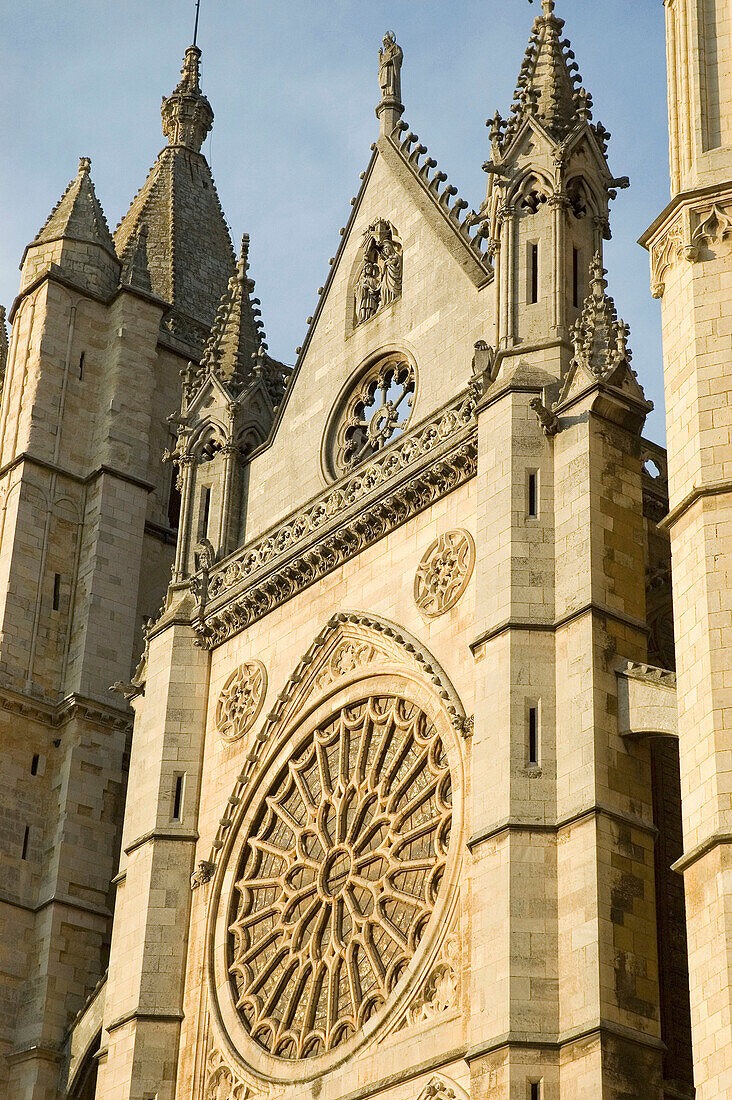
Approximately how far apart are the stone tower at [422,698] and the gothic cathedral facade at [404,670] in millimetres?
44

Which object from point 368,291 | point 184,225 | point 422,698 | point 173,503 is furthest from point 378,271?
point 184,225

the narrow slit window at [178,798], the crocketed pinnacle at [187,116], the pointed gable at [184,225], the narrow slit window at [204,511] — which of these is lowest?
the narrow slit window at [178,798]

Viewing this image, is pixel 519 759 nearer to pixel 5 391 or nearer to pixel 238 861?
pixel 238 861

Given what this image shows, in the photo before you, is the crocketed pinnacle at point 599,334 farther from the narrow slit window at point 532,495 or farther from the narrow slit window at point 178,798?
the narrow slit window at point 178,798

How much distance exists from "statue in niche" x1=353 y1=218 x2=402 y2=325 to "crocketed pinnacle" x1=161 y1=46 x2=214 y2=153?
41.4 feet

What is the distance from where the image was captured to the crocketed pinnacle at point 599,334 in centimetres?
2098

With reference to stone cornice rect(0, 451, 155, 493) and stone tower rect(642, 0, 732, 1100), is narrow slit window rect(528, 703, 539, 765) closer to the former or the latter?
stone tower rect(642, 0, 732, 1100)

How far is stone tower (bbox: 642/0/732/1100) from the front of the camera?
15.6 m

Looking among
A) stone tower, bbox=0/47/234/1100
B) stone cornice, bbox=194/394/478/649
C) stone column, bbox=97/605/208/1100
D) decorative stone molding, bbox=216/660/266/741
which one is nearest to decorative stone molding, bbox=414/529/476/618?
stone cornice, bbox=194/394/478/649

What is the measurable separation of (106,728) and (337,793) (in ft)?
23.6

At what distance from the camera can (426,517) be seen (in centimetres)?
2261

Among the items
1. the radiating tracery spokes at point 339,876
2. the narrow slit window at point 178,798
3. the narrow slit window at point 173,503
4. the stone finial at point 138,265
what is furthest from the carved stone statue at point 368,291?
the stone finial at point 138,265

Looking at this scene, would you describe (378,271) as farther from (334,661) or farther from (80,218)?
(80,218)

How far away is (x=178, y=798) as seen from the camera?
971 inches
